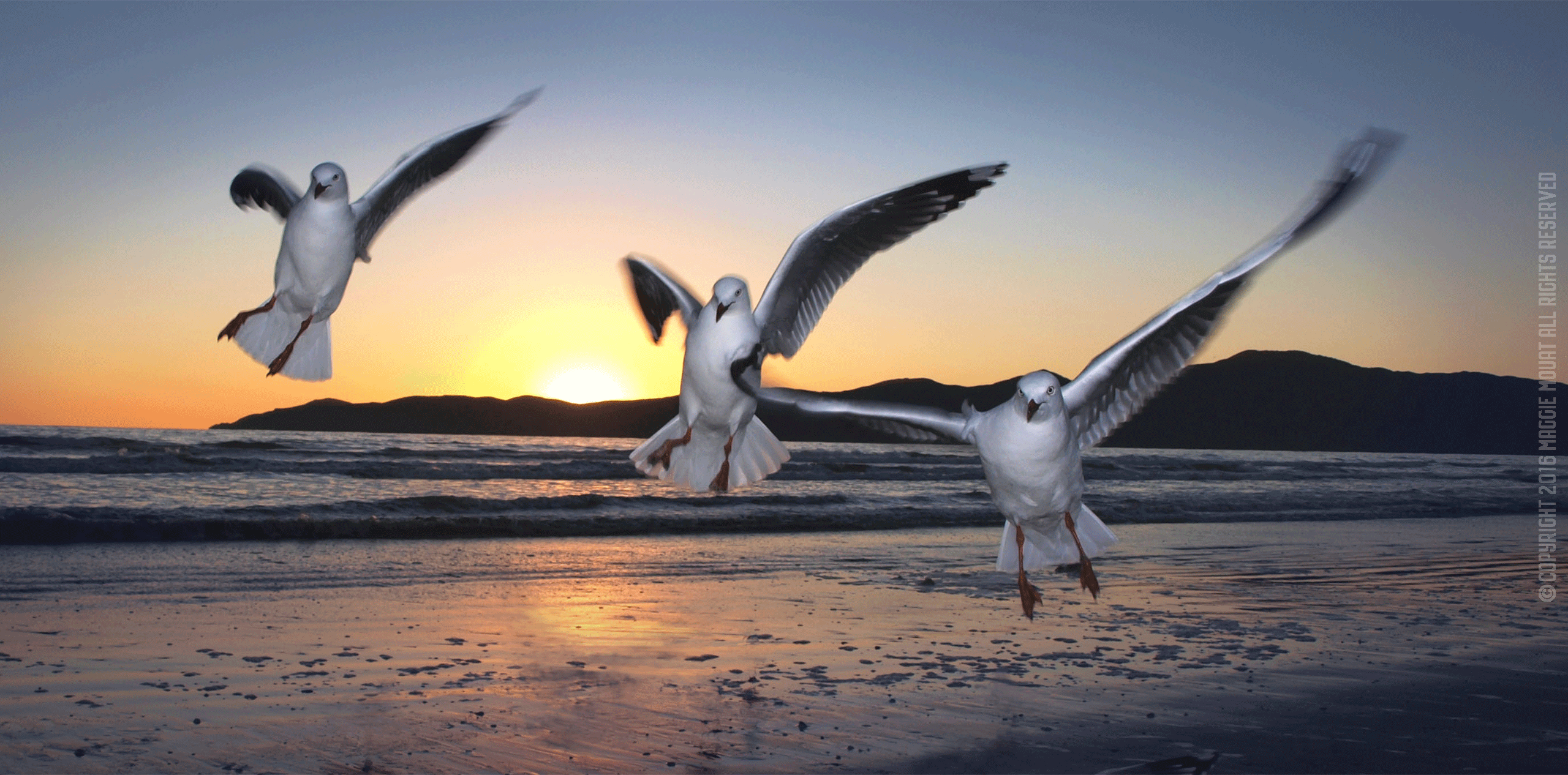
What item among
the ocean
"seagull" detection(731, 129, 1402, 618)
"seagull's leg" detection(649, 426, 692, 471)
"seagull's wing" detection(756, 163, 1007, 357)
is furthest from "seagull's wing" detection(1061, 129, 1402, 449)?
the ocean

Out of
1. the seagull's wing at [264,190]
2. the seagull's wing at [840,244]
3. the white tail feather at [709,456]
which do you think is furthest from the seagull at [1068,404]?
the seagull's wing at [264,190]

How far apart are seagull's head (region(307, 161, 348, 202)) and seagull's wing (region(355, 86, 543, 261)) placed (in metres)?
0.24

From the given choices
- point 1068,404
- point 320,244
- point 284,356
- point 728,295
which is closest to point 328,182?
point 320,244

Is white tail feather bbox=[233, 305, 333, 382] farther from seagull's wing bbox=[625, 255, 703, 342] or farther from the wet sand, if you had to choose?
seagull's wing bbox=[625, 255, 703, 342]

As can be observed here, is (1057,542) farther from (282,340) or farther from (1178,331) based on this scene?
(282,340)

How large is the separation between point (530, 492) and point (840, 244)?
1240 centimetres

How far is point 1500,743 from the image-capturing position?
5.53 meters

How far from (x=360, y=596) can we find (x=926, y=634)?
4.21 metres

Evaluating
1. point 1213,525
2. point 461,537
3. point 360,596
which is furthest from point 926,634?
point 1213,525

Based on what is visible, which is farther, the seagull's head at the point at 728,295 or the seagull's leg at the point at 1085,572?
the seagull's leg at the point at 1085,572

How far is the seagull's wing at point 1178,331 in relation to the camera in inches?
211

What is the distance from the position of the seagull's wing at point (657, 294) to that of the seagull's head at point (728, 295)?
2.88 ft

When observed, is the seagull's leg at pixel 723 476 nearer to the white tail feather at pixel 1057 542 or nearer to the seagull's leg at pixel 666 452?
the seagull's leg at pixel 666 452

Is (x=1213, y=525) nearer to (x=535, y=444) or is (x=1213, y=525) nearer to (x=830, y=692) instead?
(x=830, y=692)
